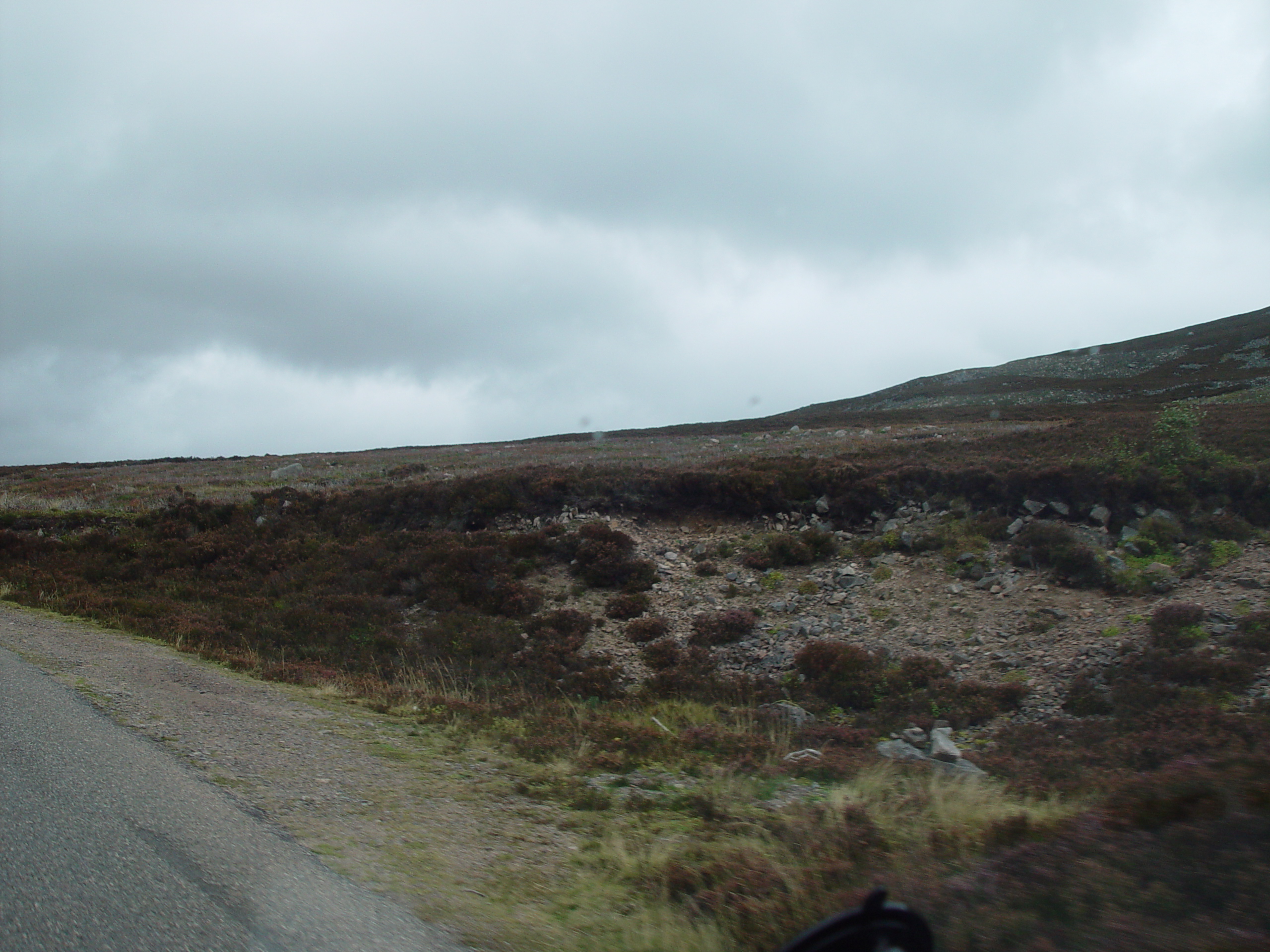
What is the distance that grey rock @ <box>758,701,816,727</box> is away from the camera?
10117 millimetres

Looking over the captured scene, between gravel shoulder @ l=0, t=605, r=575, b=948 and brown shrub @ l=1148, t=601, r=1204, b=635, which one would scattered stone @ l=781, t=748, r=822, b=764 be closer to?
gravel shoulder @ l=0, t=605, r=575, b=948

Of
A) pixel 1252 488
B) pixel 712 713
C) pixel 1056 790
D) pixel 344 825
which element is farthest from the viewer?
pixel 1252 488

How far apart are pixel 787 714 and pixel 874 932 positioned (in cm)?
854

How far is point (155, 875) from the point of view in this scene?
4254 mm

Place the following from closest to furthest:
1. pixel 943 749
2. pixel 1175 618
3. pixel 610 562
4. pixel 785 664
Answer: pixel 943 749 < pixel 1175 618 < pixel 785 664 < pixel 610 562

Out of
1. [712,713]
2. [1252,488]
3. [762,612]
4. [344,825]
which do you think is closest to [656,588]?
[762,612]

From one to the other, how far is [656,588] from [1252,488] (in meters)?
12.5

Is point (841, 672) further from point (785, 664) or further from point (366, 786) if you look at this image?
point (366, 786)

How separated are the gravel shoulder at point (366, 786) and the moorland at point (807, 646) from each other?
0.24 m

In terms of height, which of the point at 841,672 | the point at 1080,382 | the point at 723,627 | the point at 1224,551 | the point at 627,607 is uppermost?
the point at 1080,382

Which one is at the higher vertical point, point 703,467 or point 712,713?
point 703,467

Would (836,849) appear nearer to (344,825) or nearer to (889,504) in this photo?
(344,825)

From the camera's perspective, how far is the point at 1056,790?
6.04 meters

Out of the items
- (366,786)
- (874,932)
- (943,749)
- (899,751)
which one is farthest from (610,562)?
(874,932)
